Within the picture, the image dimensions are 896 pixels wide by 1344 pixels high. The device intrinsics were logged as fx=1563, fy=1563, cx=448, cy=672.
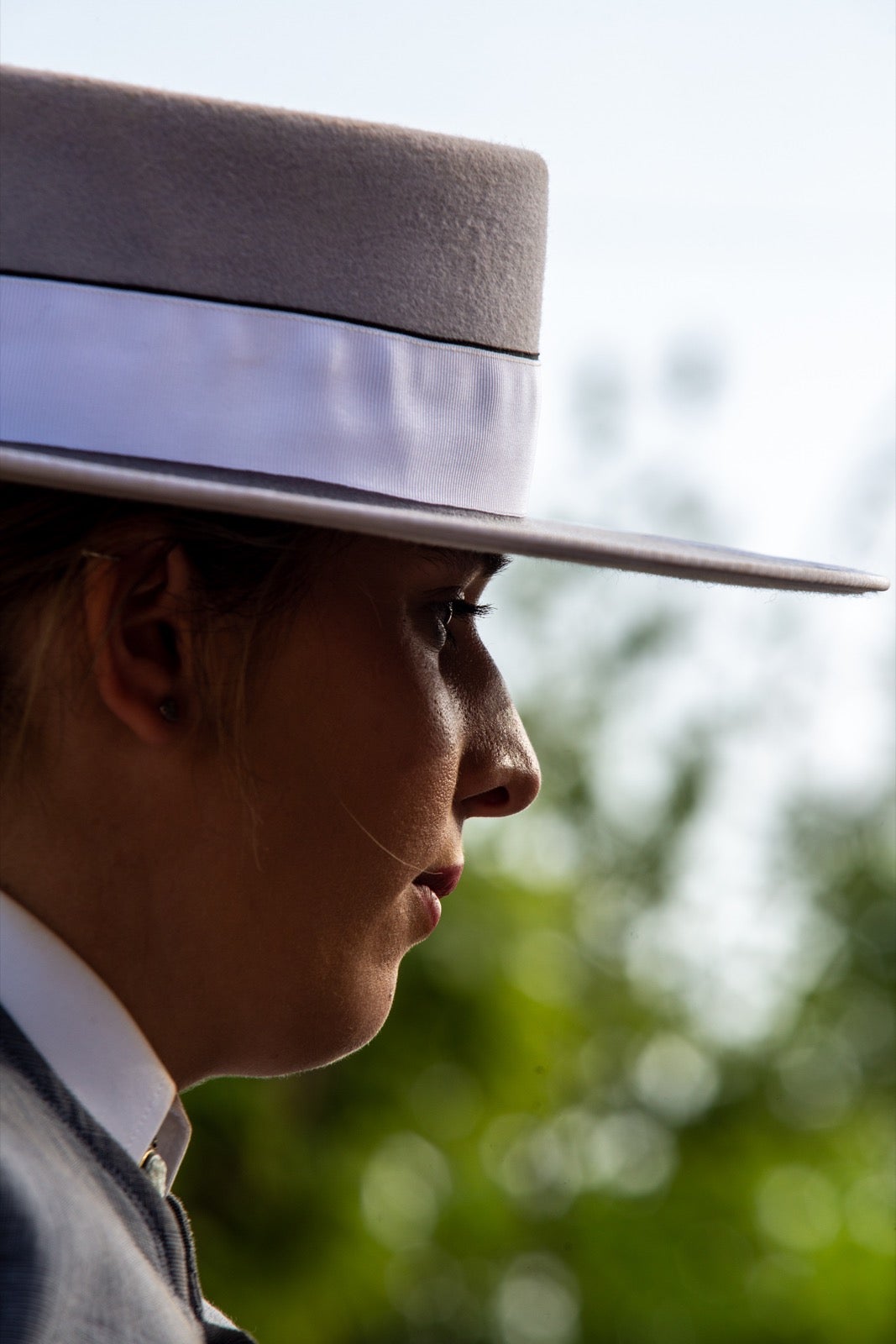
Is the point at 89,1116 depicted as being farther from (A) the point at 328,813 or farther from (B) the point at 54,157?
(B) the point at 54,157

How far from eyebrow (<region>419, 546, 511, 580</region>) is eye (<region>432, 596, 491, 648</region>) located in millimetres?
32

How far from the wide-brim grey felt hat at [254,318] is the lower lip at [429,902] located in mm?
336

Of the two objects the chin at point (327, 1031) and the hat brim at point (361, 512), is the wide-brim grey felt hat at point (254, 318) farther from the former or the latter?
the chin at point (327, 1031)

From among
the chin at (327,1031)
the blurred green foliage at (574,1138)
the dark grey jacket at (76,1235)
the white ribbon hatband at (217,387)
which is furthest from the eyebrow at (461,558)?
the blurred green foliage at (574,1138)

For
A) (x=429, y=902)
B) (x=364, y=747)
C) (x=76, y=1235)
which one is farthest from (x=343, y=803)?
(x=76, y=1235)

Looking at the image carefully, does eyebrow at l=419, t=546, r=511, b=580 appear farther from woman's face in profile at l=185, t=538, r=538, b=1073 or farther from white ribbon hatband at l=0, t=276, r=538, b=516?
white ribbon hatband at l=0, t=276, r=538, b=516

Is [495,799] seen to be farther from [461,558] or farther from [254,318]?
[254,318]

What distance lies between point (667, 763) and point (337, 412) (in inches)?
299

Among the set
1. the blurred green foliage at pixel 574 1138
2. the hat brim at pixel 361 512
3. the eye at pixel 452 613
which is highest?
the hat brim at pixel 361 512

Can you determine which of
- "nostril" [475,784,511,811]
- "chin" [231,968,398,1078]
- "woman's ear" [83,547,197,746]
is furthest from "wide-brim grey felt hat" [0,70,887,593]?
"chin" [231,968,398,1078]

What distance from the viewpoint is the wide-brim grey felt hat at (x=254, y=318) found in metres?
1.10

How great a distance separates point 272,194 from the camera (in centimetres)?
117

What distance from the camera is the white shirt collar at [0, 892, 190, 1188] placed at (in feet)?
3.62

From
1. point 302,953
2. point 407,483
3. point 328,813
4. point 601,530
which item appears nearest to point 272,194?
point 407,483
